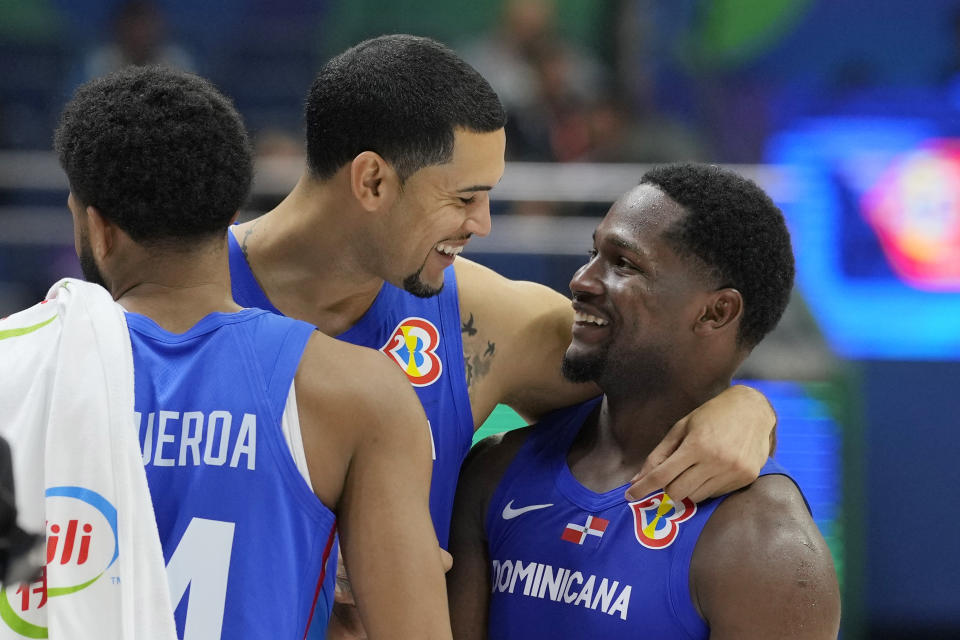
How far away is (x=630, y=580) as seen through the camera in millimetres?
2398

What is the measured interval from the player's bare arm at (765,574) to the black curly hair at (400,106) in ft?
3.23

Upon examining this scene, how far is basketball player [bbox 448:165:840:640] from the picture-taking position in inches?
93.4

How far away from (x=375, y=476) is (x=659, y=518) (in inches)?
31.6

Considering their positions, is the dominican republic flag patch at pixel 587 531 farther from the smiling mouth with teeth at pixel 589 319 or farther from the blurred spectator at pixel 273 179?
the blurred spectator at pixel 273 179

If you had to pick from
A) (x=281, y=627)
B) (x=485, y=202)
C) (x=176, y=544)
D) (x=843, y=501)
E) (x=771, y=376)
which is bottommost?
(x=843, y=501)

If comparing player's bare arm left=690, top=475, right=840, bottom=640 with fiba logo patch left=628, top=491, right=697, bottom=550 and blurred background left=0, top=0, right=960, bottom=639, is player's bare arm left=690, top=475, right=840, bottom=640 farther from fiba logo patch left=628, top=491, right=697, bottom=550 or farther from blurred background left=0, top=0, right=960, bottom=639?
blurred background left=0, top=0, right=960, bottom=639

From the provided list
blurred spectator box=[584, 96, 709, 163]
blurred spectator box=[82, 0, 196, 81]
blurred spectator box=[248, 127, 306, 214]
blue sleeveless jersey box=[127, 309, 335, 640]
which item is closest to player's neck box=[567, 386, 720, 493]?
blue sleeveless jersey box=[127, 309, 335, 640]

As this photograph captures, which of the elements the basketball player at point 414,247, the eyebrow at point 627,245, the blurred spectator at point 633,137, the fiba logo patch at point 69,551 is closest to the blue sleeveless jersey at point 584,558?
the basketball player at point 414,247

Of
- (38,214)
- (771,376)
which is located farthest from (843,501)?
(38,214)

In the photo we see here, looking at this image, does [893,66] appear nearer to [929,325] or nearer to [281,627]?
[929,325]

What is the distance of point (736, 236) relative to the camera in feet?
8.45

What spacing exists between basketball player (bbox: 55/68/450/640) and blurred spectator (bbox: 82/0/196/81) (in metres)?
6.85

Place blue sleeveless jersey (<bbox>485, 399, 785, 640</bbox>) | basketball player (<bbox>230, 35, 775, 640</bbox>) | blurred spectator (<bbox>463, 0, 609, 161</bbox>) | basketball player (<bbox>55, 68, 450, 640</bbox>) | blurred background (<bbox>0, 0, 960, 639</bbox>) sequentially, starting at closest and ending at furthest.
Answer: basketball player (<bbox>55, 68, 450, 640</bbox>)
blue sleeveless jersey (<bbox>485, 399, 785, 640</bbox>)
basketball player (<bbox>230, 35, 775, 640</bbox>)
blurred background (<bbox>0, 0, 960, 639</bbox>)
blurred spectator (<bbox>463, 0, 609, 161</bbox>)

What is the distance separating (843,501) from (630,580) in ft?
13.6
